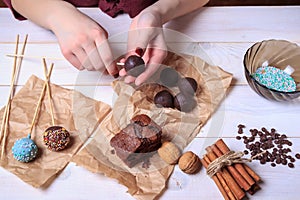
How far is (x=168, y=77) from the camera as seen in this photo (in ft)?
3.58

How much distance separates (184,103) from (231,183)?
258 millimetres

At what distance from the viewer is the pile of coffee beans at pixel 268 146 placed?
947mm

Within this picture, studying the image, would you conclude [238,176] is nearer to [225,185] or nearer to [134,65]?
[225,185]

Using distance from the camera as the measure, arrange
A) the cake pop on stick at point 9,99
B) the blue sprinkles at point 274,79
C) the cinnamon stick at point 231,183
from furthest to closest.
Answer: the blue sprinkles at point 274,79 → the cake pop on stick at point 9,99 → the cinnamon stick at point 231,183

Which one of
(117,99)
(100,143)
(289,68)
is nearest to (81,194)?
(100,143)

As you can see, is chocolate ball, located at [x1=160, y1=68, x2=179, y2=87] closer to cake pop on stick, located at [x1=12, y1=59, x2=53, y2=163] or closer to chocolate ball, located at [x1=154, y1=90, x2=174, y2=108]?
chocolate ball, located at [x1=154, y1=90, x2=174, y2=108]

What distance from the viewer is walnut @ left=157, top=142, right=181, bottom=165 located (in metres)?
0.93

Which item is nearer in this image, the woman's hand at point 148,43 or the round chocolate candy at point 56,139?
the round chocolate candy at point 56,139

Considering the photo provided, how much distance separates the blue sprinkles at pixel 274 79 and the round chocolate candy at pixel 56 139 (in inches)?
22.2

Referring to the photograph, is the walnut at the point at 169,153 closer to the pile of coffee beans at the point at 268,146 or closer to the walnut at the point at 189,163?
the walnut at the point at 189,163

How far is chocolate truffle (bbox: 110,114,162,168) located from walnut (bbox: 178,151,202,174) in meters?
0.08

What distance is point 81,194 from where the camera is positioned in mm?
889

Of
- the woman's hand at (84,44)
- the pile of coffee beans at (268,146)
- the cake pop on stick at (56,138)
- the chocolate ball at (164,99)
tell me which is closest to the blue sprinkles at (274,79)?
the pile of coffee beans at (268,146)

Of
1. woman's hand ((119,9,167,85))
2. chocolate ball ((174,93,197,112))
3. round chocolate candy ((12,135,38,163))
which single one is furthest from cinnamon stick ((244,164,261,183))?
round chocolate candy ((12,135,38,163))
